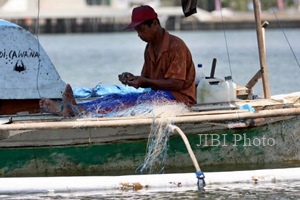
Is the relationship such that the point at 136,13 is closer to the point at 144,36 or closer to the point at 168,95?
the point at 144,36

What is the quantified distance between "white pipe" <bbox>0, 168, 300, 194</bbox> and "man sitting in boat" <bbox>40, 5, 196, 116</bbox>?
0.81 meters

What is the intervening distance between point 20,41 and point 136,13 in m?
1.16

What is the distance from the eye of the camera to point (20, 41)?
30.3 ft

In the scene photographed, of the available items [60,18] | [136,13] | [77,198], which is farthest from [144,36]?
[60,18]

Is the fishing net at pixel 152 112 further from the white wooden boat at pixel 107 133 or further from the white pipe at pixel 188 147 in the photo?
the white pipe at pixel 188 147

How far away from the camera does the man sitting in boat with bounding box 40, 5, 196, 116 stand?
29.3ft

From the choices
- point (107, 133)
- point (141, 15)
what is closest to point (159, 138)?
point (107, 133)

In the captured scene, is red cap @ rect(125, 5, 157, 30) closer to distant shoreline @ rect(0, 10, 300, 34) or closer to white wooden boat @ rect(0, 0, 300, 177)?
white wooden boat @ rect(0, 0, 300, 177)

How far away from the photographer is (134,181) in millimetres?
8414

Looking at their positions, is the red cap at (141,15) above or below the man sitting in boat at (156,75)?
above

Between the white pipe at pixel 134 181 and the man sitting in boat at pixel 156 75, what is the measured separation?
807 mm

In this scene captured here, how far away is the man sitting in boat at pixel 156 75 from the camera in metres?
8.93

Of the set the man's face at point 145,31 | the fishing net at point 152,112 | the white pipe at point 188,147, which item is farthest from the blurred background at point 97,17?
the white pipe at point 188,147

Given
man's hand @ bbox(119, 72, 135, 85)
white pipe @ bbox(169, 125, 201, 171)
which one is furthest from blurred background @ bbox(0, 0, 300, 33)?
white pipe @ bbox(169, 125, 201, 171)
